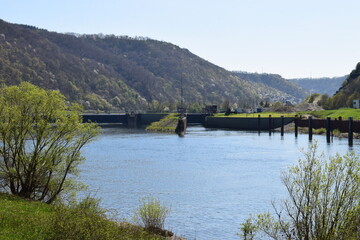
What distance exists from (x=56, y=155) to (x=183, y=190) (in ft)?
69.8

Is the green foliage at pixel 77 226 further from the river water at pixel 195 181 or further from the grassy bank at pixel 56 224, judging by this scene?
the river water at pixel 195 181

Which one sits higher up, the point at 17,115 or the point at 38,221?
the point at 17,115

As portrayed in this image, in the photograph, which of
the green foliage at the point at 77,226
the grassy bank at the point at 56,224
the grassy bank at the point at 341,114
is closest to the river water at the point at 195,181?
the grassy bank at the point at 56,224

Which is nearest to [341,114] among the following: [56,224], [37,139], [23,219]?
[37,139]

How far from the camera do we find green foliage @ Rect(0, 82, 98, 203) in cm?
3584

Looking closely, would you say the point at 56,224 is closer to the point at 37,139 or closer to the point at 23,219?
the point at 23,219

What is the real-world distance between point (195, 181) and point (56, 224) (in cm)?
4030

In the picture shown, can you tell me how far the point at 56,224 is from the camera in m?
22.3

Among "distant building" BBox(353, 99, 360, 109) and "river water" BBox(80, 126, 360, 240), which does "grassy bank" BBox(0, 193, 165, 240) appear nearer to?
"river water" BBox(80, 126, 360, 240)

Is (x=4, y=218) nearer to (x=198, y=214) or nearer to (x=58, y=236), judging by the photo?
(x=58, y=236)

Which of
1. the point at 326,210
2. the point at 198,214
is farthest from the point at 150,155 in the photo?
the point at 326,210

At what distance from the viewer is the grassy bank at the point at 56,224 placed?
21825 millimetres

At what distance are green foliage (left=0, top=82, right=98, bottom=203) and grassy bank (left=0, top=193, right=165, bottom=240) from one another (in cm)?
501

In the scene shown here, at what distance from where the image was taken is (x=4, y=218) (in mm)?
26625
